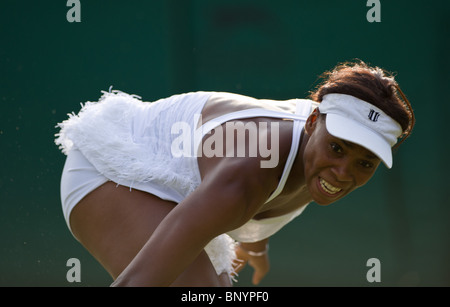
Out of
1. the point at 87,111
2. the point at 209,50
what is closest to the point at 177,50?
the point at 209,50

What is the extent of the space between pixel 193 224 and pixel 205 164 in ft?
1.04

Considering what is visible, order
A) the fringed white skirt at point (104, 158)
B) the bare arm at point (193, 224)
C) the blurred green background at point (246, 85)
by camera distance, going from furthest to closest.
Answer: the blurred green background at point (246, 85) < the fringed white skirt at point (104, 158) < the bare arm at point (193, 224)

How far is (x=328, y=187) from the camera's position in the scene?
6.12 ft

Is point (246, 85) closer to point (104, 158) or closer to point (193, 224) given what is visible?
point (104, 158)

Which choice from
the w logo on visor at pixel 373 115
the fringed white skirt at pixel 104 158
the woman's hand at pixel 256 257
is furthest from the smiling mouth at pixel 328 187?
the woman's hand at pixel 256 257

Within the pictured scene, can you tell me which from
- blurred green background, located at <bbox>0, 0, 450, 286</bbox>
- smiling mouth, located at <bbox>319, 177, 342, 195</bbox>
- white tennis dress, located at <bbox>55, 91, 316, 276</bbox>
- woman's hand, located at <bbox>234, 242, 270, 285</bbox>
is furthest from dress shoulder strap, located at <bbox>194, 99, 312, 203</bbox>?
blurred green background, located at <bbox>0, 0, 450, 286</bbox>

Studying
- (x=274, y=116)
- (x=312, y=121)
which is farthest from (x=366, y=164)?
(x=274, y=116)

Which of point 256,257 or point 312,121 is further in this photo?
point 256,257

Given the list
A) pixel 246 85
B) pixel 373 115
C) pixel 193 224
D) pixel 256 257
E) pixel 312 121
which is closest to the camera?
pixel 193 224

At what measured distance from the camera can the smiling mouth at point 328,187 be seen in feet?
6.10

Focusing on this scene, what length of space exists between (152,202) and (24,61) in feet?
5.44

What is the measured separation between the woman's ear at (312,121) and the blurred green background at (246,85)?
5.31 ft

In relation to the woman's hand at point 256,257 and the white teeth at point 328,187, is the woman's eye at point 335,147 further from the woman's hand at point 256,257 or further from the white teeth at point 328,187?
the woman's hand at point 256,257

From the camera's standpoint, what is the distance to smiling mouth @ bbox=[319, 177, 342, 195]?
186 cm
